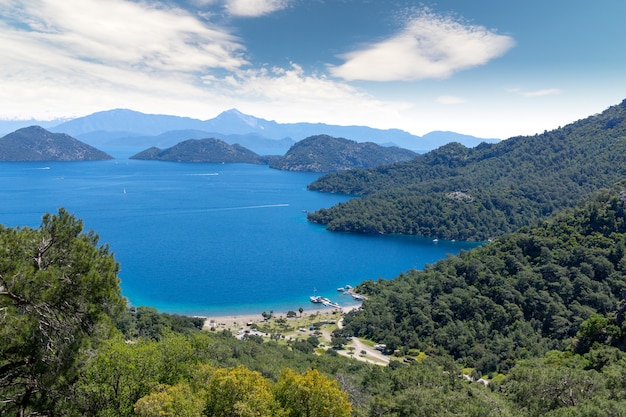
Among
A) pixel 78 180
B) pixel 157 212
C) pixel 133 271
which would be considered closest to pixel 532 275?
pixel 133 271

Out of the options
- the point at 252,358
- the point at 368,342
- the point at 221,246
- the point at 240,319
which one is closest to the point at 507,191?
the point at 221,246

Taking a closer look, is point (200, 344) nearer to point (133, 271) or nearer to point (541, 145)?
point (133, 271)

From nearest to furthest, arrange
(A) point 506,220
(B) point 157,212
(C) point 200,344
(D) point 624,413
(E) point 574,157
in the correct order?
(D) point 624,413, (C) point 200,344, (A) point 506,220, (B) point 157,212, (E) point 574,157

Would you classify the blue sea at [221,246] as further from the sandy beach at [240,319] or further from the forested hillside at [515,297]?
the forested hillside at [515,297]

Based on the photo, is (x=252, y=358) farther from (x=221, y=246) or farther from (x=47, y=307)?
(x=221, y=246)

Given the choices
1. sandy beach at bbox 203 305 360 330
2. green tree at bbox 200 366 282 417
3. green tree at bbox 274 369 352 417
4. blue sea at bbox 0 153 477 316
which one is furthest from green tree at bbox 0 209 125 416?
blue sea at bbox 0 153 477 316

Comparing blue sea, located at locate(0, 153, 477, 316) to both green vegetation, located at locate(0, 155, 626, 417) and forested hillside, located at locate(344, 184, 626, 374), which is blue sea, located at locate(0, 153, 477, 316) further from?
green vegetation, located at locate(0, 155, 626, 417)
